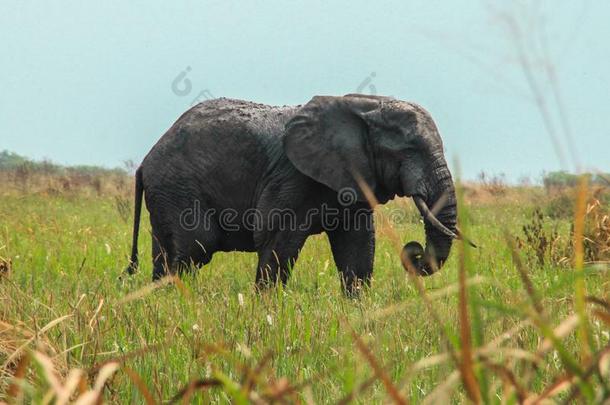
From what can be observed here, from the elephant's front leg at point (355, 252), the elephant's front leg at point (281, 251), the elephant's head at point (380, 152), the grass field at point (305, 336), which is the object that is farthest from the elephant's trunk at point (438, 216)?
the elephant's front leg at point (281, 251)

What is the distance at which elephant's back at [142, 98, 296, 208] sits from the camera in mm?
6871

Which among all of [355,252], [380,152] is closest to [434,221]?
[380,152]

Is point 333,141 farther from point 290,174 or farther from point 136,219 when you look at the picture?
point 136,219

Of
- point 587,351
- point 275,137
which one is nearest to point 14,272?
point 275,137

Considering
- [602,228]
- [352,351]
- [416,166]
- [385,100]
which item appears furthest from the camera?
[602,228]

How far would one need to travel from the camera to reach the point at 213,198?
23.3ft

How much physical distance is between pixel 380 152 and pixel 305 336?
2.52 m

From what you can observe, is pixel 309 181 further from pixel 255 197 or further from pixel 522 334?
pixel 522 334

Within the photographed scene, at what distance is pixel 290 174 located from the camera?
21.5 feet

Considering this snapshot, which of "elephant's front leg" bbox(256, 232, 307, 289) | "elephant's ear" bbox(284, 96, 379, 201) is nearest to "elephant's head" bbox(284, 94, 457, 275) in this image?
"elephant's ear" bbox(284, 96, 379, 201)

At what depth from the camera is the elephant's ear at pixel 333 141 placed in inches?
248

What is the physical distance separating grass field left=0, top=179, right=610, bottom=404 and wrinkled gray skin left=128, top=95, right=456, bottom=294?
37 centimetres

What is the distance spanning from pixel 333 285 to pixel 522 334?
3.02 meters

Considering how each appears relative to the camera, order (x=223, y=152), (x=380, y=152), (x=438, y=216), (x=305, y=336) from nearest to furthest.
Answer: (x=305, y=336), (x=438, y=216), (x=380, y=152), (x=223, y=152)
